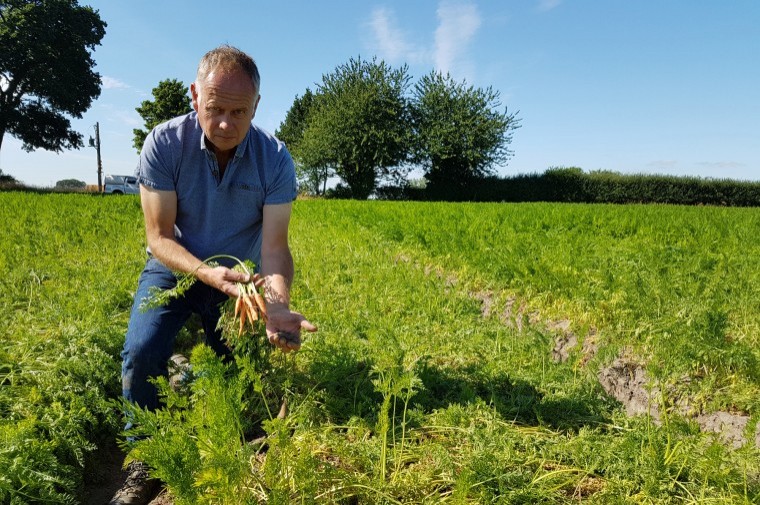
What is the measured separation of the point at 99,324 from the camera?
12.6ft

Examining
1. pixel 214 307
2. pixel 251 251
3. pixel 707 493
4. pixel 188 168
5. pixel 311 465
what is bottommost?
pixel 707 493

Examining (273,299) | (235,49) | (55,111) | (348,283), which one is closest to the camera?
(273,299)

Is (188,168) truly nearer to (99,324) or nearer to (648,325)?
(99,324)

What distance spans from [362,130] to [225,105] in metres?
41.2

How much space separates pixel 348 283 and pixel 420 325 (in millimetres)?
1737

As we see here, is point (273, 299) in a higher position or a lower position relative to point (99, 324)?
higher

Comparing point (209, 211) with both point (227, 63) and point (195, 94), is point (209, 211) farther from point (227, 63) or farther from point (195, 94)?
point (227, 63)

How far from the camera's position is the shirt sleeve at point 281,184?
9.41 feet

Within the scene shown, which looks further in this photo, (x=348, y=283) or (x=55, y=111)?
(x=55, y=111)


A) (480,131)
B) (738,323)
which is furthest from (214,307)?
(480,131)

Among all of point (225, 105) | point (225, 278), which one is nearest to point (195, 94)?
point (225, 105)

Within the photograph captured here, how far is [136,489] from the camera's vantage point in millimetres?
2432

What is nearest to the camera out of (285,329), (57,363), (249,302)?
(249,302)

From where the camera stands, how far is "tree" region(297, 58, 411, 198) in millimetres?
42344
